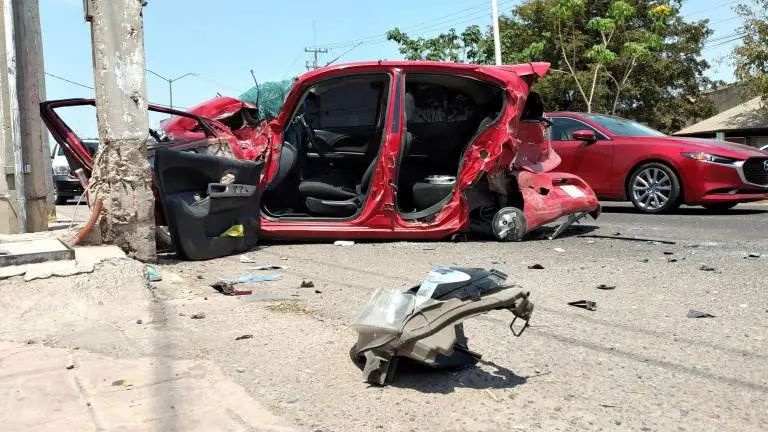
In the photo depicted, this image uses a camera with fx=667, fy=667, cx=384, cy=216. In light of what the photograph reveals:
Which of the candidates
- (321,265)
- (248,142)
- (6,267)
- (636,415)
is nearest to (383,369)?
(636,415)

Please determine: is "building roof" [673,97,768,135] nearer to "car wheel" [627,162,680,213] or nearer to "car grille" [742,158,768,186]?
"car grille" [742,158,768,186]

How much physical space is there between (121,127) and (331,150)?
2768 mm

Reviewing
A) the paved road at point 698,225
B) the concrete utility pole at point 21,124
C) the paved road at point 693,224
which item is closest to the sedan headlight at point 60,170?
the concrete utility pole at point 21,124

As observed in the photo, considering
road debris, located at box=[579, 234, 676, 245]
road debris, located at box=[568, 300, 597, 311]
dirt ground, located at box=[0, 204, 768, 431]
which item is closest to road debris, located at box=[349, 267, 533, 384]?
dirt ground, located at box=[0, 204, 768, 431]

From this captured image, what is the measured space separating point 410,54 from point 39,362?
1289 inches

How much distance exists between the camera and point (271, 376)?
3.12m

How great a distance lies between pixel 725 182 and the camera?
30.3ft

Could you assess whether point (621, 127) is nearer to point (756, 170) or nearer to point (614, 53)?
point (756, 170)

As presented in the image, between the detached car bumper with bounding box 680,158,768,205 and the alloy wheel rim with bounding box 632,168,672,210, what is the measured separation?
328mm

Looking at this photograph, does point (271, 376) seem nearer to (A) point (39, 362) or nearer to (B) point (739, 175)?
(A) point (39, 362)

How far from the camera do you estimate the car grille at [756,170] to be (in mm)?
9297

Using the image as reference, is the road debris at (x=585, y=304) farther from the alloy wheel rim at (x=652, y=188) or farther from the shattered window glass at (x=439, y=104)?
the alloy wheel rim at (x=652, y=188)

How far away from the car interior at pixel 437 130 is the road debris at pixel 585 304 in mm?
2959

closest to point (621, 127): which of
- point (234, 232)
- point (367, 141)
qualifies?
point (367, 141)
